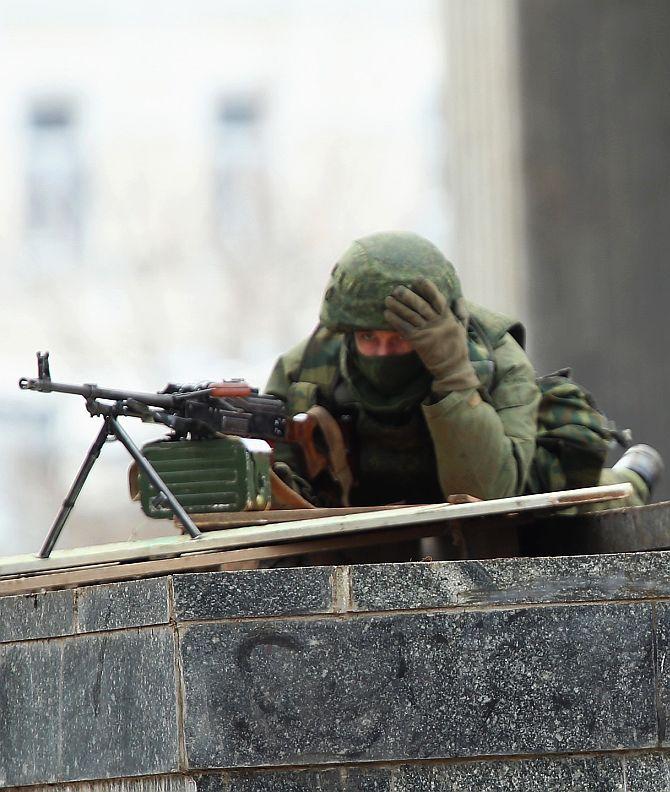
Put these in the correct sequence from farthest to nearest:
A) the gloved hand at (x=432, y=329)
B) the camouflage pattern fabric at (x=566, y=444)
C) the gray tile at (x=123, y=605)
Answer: the camouflage pattern fabric at (x=566, y=444) < the gloved hand at (x=432, y=329) < the gray tile at (x=123, y=605)

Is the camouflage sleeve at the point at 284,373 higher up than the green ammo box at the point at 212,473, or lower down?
higher up

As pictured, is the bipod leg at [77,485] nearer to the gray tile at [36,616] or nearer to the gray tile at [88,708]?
the gray tile at [36,616]

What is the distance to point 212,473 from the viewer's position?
654 centimetres

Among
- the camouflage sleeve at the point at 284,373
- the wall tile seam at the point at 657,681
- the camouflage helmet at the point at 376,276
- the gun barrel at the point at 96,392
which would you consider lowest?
the wall tile seam at the point at 657,681

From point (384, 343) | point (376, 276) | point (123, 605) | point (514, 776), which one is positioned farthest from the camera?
point (384, 343)

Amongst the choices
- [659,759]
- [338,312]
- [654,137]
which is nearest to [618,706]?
[659,759]

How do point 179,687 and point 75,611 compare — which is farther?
point 75,611

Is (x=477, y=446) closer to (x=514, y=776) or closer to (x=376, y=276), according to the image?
(x=376, y=276)

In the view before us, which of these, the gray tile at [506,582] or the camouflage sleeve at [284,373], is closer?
the gray tile at [506,582]

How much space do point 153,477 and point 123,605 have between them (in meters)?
0.52

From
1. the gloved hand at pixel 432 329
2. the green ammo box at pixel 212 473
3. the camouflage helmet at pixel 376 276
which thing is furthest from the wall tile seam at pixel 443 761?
the camouflage helmet at pixel 376 276

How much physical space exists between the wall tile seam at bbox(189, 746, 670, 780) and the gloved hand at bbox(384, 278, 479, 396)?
2.18 m

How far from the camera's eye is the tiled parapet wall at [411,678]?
5.43 m

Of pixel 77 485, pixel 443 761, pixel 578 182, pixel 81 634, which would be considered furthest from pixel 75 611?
pixel 578 182
